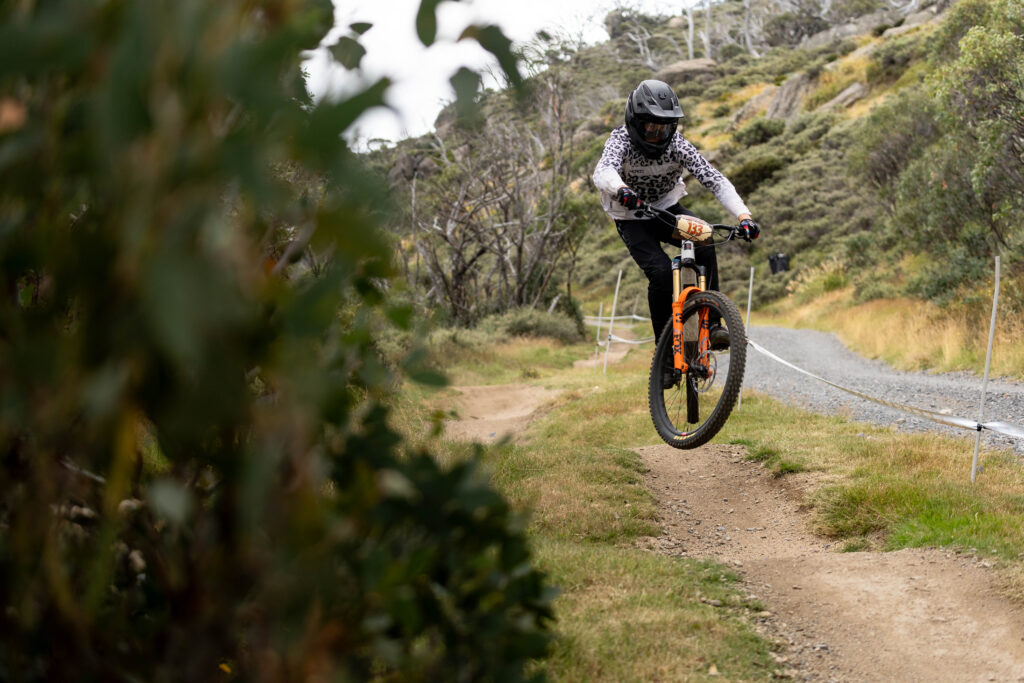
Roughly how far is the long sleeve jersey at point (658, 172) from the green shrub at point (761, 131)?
129 ft

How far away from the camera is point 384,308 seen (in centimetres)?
120

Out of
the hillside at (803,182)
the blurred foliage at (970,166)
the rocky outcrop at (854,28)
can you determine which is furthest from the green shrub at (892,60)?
the rocky outcrop at (854,28)

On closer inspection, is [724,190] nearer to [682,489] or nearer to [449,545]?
[682,489]

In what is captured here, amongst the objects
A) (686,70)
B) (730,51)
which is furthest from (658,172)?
(730,51)

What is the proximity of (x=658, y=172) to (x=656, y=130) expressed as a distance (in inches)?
13.1

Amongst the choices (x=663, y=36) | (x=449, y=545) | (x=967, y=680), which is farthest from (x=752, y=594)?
(x=663, y=36)

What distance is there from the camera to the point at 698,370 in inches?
197

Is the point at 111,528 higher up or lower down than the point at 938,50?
lower down

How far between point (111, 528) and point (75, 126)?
0.46 m

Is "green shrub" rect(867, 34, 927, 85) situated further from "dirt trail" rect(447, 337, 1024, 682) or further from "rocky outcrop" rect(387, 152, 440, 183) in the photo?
"dirt trail" rect(447, 337, 1024, 682)

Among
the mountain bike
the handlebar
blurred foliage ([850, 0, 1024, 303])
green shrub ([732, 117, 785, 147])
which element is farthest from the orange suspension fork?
green shrub ([732, 117, 785, 147])

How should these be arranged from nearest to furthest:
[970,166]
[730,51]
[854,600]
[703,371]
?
1. [854,600]
2. [703,371]
3. [970,166]
4. [730,51]

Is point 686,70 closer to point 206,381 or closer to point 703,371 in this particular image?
point 703,371

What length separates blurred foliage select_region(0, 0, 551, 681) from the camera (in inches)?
27.0
